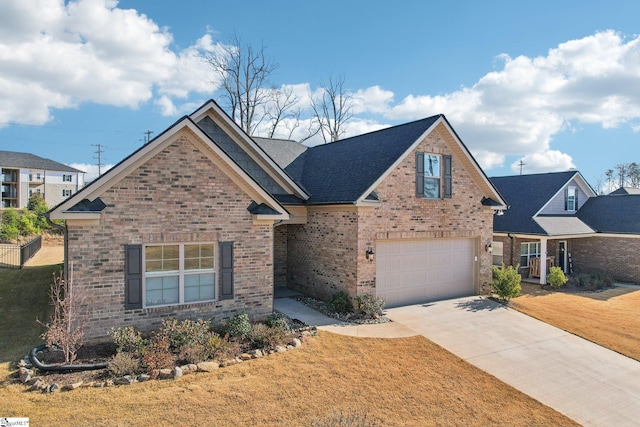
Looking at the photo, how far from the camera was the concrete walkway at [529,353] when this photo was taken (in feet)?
26.1

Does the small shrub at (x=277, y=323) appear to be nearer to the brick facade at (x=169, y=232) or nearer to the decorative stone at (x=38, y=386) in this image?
the brick facade at (x=169, y=232)

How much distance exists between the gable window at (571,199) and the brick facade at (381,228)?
11313 mm

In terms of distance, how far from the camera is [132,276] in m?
9.69

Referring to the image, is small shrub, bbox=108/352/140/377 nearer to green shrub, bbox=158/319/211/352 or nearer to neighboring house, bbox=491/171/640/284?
green shrub, bbox=158/319/211/352

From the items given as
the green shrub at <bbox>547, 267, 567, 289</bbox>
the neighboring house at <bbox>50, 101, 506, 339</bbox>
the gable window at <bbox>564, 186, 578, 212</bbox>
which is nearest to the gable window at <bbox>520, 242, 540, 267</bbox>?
the green shrub at <bbox>547, 267, 567, 289</bbox>

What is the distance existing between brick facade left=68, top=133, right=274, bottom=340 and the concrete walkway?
255 cm

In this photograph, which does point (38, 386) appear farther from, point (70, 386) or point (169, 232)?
point (169, 232)

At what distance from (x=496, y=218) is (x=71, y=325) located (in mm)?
22025

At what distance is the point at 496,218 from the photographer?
23.4 metres

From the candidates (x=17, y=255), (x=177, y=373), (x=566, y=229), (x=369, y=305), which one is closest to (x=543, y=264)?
(x=566, y=229)

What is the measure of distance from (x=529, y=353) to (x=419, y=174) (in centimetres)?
698

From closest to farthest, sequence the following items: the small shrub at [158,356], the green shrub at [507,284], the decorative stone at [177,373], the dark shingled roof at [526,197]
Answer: the decorative stone at [177,373] < the small shrub at [158,356] < the green shrub at [507,284] < the dark shingled roof at [526,197]

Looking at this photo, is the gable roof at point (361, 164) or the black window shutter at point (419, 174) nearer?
the gable roof at point (361, 164)

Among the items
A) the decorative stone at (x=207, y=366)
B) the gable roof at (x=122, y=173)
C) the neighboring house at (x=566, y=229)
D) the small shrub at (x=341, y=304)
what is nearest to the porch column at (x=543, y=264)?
the neighboring house at (x=566, y=229)
